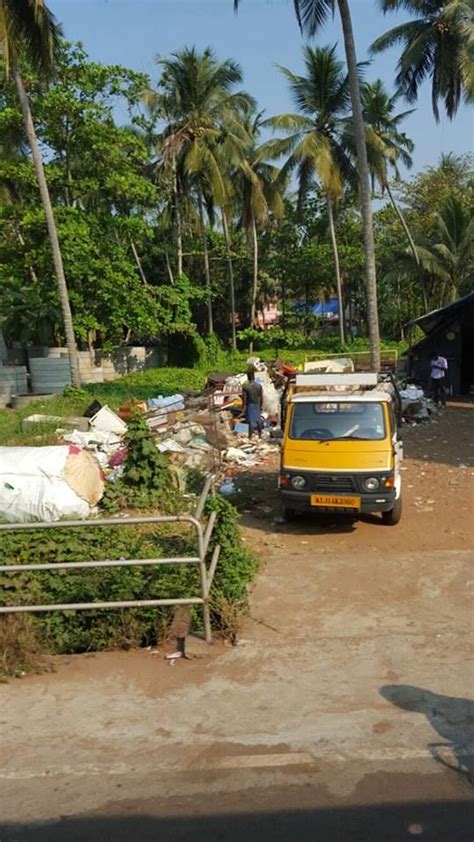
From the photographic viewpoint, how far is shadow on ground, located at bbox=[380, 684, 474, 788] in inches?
144

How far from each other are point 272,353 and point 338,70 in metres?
13.5

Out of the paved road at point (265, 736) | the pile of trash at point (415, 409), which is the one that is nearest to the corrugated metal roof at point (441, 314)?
the pile of trash at point (415, 409)

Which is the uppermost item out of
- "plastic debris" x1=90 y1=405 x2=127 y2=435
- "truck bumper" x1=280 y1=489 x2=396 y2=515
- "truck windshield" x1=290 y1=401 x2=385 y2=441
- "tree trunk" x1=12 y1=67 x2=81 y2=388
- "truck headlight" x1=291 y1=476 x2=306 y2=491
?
"tree trunk" x1=12 y1=67 x2=81 y2=388

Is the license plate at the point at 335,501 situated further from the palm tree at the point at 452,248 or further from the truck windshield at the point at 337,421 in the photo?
the palm tree at the point at 452,248

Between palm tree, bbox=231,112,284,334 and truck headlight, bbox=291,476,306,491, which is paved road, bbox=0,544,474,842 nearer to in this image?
truck headlight, bbox=291,476,306,491

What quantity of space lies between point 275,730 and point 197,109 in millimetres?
29363

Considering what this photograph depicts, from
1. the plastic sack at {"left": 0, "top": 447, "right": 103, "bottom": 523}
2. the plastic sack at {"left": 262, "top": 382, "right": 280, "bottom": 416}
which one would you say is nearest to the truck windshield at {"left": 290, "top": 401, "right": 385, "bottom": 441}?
the plastic sack at {"left": 0, "top": 447, "right": 103, "bottom": 523}

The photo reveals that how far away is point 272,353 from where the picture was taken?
114 ft

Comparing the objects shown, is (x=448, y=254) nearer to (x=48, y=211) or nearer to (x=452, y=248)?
(x=452, y=248)

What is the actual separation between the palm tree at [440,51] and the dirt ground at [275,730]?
21.1 metres

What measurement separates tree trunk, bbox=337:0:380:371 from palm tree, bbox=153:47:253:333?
41.3ft

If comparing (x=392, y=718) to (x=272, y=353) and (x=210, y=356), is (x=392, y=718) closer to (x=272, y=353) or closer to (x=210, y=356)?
(x=210, y=356)

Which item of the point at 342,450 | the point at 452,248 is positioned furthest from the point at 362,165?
the point at 452,248

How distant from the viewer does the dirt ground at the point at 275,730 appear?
3242mm
